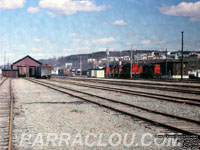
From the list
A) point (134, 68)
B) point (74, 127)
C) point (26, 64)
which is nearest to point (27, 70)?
point (26, 64)

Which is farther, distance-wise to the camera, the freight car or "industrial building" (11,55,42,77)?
"industrial building" (11,55,42,77)

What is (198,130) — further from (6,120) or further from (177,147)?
(6,120)

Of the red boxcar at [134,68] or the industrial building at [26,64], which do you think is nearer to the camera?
the red boxcar at [134,68]

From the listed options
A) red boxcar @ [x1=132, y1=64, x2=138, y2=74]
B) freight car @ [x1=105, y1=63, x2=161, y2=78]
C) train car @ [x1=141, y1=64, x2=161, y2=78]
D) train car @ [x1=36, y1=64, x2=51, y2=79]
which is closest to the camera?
train car @ [x1=36, y1=64, x2=51, y2=79]

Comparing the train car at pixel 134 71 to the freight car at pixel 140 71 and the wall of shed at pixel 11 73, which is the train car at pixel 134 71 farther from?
the wall of shed at pixel 11 73

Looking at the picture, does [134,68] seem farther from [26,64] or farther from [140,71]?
[26,64]

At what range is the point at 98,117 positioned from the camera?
9578 mm

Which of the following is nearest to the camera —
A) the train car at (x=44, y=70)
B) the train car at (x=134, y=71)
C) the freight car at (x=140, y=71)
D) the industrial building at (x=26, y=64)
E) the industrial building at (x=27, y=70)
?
the train car at (x=44, y=70)

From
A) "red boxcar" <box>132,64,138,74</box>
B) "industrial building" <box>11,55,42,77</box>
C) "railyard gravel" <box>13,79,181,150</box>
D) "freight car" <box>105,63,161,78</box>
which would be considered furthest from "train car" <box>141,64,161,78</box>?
"railyard gravel" <box>13,79,181,150</box>

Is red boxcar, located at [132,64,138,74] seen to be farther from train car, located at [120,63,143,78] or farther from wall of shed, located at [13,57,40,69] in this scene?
wall of shed, located at [13,57,40,69]

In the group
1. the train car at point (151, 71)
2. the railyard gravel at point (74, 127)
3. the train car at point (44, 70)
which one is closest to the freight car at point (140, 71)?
the train car at point (151, 71)

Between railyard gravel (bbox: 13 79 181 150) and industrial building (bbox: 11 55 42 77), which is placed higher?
industrial building (bbox: 11 55 42 77)

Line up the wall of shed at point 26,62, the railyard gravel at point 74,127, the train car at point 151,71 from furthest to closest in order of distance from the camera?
the wall of shed at point 26,62 < the train car at point 151,71 < the railyard gravel at point 74,127

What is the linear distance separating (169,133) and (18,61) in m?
92.5
